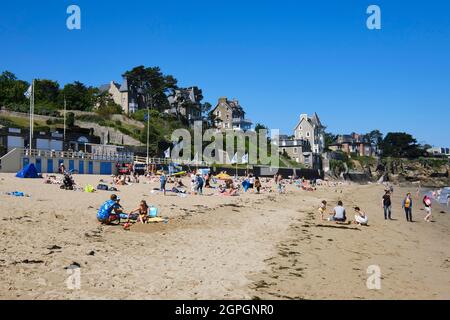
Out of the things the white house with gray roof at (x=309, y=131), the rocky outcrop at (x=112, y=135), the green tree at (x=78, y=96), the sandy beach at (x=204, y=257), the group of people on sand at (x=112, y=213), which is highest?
the green tree at (x=78, y=96)

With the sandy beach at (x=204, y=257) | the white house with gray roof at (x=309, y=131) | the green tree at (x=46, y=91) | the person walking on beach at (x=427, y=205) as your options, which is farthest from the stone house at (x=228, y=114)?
the sandy beach at (x=204, y=257)

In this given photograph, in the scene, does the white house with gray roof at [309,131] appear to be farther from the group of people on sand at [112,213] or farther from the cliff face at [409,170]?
the group of people on sand at [112,213]

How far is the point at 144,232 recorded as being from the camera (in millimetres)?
12148

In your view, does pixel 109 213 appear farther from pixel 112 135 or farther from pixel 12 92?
pixel 12 92

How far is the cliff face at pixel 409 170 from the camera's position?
116 m

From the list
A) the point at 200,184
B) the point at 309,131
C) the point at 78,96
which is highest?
the point at 78,96

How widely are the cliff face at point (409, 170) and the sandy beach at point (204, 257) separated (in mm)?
109069

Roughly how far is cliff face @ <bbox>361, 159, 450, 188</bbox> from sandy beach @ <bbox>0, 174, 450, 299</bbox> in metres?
109

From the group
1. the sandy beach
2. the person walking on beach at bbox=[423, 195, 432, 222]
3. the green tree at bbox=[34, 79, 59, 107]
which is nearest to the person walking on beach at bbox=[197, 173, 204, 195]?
the sandy beach

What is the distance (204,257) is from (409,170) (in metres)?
130

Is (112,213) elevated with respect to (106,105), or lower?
lower

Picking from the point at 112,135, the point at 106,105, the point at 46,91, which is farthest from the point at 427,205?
the point at 46,91

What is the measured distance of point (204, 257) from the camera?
9570mm

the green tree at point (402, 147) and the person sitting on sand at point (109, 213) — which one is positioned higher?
the green tree at point (402, 147)
